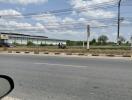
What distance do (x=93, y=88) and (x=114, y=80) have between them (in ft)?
5.98

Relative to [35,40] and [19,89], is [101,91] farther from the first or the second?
[35,40]

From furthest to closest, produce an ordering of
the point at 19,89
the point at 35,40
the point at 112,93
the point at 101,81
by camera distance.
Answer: the point at 35,40 → the point at 101,81 → the point at 19,89 → the point at 112,93

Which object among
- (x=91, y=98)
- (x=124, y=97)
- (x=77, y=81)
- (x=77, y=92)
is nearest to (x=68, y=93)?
(x=77, y=92)

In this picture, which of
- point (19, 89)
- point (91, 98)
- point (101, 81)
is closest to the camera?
point (91, 98)

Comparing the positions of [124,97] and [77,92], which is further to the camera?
[77,92]

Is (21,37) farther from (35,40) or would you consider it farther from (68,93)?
(68,93)

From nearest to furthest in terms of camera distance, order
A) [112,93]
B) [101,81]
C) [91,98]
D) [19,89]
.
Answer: [91,98]
[112,93]
[19,89]
[101,81]

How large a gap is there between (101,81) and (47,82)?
182cm

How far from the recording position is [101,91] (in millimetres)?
8789

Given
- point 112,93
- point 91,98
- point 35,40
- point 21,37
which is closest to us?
point 91,98

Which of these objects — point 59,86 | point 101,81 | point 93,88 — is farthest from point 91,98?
point 101,81

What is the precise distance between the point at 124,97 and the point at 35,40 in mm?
125874

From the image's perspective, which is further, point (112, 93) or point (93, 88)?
point (93, 88)

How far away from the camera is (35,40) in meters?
133
